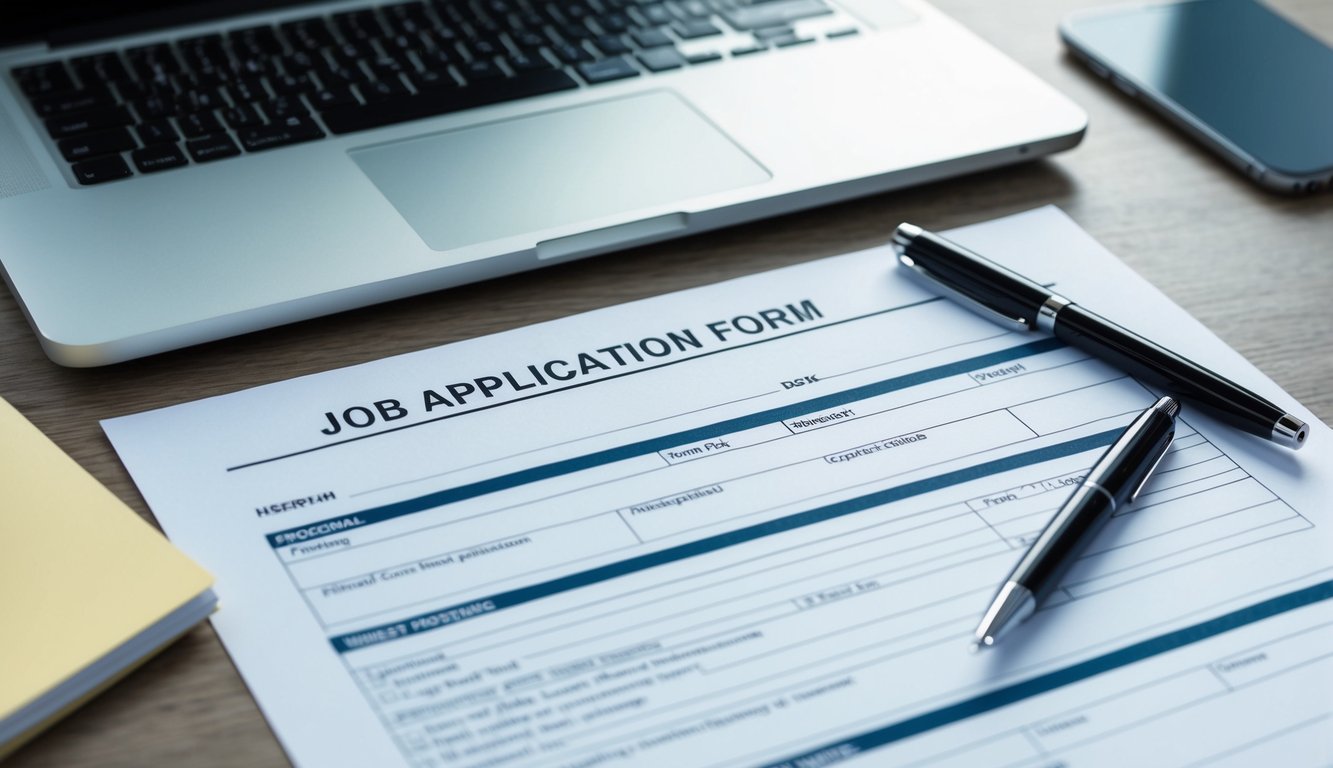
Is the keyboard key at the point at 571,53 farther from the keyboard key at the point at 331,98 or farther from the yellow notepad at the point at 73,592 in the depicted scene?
the yellow notepad at the point at 73,592

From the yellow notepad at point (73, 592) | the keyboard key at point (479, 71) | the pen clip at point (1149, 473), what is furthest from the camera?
the keyboard key at point (479, 71)

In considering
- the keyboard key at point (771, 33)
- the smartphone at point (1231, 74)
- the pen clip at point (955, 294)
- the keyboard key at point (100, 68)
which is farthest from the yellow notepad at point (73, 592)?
the smartphone at point (1231, 74)

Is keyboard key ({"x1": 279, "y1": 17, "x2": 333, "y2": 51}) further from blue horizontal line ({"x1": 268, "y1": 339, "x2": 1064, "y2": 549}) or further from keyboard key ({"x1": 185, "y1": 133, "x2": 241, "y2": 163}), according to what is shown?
blue horizontal line ({"x1": 268, "y1": 339, "x2": 1064, "y2": 549})

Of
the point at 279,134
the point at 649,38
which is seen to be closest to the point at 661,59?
the point at 649,38

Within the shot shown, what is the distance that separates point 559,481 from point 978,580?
0.60ft

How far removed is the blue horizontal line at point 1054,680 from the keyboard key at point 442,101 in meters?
0.45

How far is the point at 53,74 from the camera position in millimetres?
763

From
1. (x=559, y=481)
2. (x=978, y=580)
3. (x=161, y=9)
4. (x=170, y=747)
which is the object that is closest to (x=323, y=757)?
(x=170, y=747)

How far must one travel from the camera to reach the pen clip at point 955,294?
0.69 m

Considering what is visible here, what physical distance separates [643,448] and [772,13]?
405 mm

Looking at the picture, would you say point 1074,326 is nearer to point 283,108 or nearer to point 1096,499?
point 1096,499

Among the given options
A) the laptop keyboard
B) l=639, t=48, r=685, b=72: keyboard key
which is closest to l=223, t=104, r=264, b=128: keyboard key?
the laptop keyboard

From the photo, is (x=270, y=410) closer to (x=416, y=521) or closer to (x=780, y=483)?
(x=416, y=521)

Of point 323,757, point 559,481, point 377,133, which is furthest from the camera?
point 377,133
